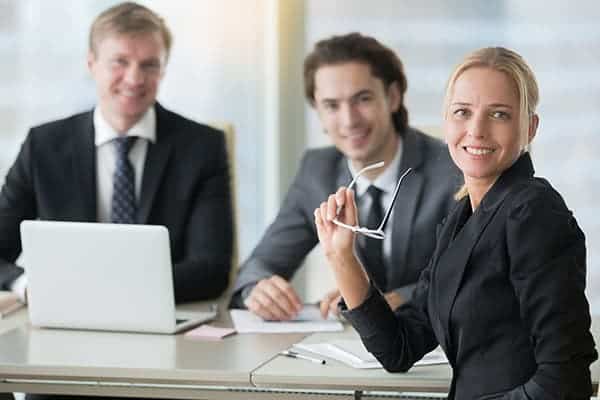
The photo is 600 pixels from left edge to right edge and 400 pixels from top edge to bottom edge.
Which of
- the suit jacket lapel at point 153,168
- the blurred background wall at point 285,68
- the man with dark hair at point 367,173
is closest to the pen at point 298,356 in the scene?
the man with dark hair at point 367,173

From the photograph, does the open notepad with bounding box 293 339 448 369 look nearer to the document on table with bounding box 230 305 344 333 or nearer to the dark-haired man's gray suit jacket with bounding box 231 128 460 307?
the document on table with bounding box 230 305 344 333

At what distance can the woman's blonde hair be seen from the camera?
220 cm

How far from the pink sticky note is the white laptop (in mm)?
44

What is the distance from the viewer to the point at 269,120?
16.4 ft

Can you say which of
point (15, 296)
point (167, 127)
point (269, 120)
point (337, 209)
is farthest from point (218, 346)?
point (269, 120)

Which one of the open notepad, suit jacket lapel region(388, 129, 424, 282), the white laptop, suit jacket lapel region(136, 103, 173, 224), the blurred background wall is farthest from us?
the blurred background wall

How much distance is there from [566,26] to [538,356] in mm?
2810

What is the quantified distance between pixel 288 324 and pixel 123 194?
2.64 feet

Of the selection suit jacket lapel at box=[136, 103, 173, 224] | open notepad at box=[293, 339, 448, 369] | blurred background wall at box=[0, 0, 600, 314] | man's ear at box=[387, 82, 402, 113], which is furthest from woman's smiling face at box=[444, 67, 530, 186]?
blurred background wall at box=[0, 0, 600, 314]

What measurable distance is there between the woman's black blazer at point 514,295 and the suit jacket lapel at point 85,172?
146 cm

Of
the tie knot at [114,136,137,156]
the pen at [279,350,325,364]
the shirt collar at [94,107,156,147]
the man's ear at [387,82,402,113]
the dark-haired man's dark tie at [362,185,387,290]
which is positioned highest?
the man's ear at [387,82,402,113]

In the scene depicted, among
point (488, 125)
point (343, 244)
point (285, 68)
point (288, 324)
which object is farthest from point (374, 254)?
point (285, 68)

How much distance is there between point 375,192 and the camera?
3270 mm

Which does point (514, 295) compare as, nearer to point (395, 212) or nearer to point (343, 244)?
point (343, 244)
